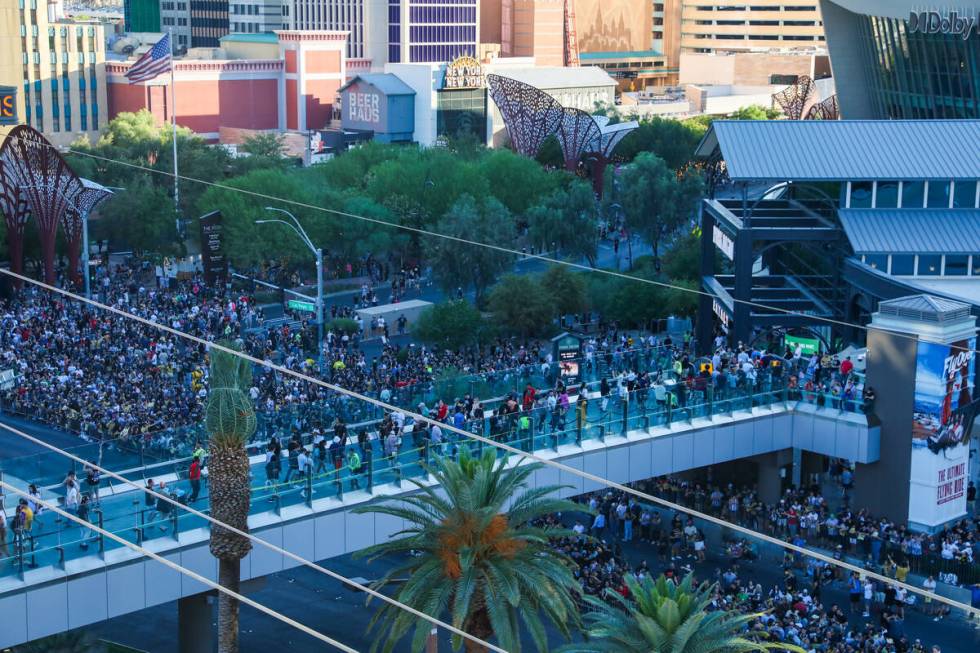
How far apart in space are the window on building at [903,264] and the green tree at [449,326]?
16695 mm

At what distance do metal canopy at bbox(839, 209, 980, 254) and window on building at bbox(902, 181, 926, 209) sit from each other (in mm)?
226

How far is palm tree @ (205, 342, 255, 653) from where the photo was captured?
82.1 ft

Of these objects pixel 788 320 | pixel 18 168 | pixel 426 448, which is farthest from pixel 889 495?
pixel 18 168

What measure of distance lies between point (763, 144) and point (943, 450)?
42.1ft

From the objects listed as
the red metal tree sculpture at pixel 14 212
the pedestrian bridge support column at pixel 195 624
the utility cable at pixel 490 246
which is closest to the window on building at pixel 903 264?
the utility cable at pixel 490 246

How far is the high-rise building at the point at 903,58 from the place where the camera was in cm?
6438

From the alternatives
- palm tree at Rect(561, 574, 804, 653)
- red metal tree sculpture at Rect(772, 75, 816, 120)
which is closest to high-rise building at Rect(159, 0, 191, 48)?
red metal tree sculpture at Rect(772, 75, 816, 120)

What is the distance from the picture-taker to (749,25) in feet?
599

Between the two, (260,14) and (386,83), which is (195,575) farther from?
(260,14)

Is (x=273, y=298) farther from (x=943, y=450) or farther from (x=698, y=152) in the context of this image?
(x=943, y=450)

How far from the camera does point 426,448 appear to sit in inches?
1177

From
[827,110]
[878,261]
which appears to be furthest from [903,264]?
[827,110]

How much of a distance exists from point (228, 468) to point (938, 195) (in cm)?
2592

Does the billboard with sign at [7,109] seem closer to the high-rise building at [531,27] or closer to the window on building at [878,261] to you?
the window on building at [878,261]
